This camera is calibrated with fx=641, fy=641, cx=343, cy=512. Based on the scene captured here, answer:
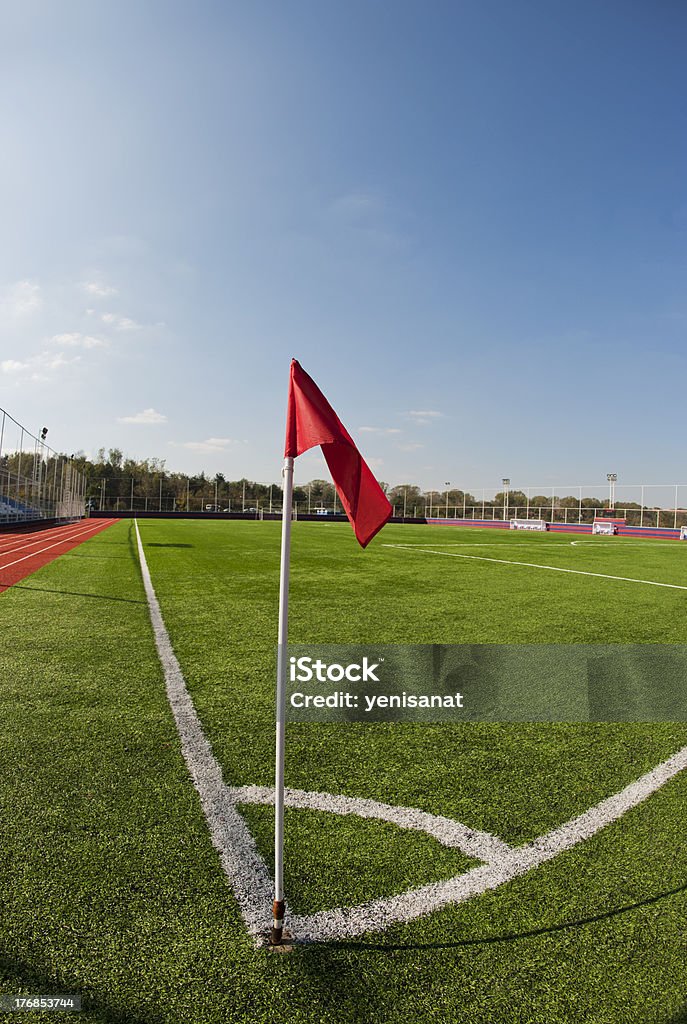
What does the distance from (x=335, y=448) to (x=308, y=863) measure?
1.49m

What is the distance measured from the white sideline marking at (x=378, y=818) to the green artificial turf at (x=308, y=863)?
0.05m

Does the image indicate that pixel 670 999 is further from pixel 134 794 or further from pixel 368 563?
pixel 368 563

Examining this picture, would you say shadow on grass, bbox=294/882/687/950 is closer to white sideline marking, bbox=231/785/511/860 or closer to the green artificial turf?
the green artificial turf

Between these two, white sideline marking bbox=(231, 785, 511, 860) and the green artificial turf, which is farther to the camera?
white sideline marking bbox=(231, 785, 511, 860)

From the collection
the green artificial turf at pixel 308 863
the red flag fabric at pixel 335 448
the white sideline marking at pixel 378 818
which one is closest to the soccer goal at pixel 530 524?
the green artificial turf at pixel 308 863

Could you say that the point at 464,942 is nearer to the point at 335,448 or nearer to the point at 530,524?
the point at 335,448

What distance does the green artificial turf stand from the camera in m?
1.69

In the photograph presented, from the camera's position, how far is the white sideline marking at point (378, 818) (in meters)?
2.00

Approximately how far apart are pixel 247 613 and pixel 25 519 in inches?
1026

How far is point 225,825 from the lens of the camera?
8.41 ft

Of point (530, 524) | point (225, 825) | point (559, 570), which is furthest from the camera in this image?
point (530, 524)

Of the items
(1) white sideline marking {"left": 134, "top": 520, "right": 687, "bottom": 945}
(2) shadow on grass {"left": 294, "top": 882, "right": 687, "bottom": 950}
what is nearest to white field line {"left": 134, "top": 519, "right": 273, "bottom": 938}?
(1) white sideline marking {"left": 134, "top": 520, "right": 687, "bottom": 945}

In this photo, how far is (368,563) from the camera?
561 inches

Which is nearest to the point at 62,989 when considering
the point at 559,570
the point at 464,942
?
the point at 464,942
